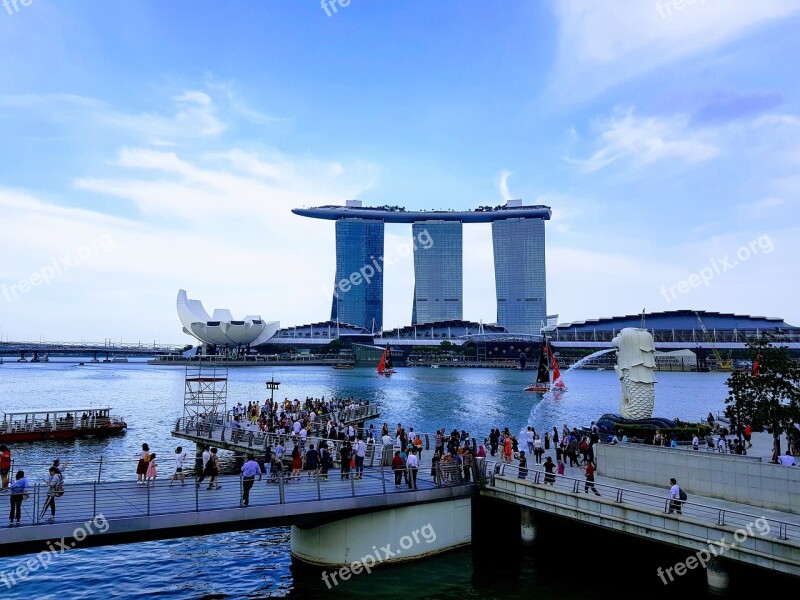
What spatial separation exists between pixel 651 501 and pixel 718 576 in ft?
6.97

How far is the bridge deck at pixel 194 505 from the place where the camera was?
11836mm

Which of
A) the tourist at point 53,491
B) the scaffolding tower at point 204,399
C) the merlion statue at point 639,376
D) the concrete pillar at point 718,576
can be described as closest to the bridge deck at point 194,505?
the tourist at point 53,491

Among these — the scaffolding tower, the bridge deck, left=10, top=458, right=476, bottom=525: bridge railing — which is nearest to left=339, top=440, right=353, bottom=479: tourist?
left=10, top=458, right=476, bottom=525: bridge railing

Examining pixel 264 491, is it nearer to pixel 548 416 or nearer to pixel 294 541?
pixel 294 541

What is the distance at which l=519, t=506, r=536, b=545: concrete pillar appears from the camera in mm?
17047

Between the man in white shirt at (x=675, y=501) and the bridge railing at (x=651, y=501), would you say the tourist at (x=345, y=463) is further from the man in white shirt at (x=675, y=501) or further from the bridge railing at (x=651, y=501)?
the man in white shirt at (x=675, y=501)

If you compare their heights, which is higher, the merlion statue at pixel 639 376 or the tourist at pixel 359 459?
the merlion statue at pixel 639 376

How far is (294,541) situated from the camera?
1655cm

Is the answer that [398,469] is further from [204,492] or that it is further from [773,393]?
[773,393]

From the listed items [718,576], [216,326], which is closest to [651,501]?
[718,576]

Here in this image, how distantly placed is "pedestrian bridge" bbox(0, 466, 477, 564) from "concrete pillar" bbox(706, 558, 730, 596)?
5951mm

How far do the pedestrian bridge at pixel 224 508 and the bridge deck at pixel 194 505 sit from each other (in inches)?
0.6

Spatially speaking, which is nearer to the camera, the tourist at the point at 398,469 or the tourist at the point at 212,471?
the tourist at the point at 212,471

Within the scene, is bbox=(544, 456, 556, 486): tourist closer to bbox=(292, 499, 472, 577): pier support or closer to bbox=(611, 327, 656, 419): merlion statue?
bbox=(292, 499, 472, 577): pier support
